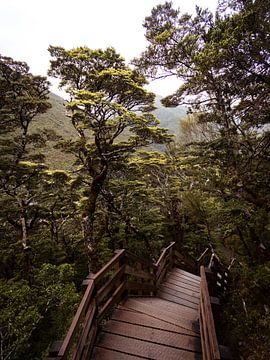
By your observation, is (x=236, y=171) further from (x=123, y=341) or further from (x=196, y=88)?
(x=123, y=341)

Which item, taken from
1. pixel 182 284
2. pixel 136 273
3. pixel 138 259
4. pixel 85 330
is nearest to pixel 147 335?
pixel 85 330

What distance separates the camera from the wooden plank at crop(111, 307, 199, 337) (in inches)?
149

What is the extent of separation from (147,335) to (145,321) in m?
0.38

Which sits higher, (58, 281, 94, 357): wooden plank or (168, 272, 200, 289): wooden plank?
(58, 281, 94, 357): wooden plank

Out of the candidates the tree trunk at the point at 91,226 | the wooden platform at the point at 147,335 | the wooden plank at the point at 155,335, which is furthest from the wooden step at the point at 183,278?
the wooden plank at the point at 155,335

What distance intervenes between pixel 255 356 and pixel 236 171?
4.74m

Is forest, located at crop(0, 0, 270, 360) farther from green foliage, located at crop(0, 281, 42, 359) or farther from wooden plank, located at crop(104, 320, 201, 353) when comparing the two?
wooden plank, located at crop(104, 320, 201, 353)

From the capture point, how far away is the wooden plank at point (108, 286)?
12.0ft

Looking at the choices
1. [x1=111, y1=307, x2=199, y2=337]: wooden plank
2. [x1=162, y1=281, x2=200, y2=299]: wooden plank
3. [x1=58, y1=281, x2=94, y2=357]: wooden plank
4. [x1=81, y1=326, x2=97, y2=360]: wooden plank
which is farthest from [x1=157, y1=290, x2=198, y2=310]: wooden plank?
[x1=58, y1=281, x2=94, y2=357]: wooden plank

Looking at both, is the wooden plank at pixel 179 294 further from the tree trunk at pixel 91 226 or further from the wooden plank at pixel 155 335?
the tree trunk at pixel 91 226

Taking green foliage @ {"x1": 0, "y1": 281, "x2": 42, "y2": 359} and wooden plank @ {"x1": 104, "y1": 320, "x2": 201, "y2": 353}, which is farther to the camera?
green foliage @ {"x1": 0, "y1": 281, "x2": 42, "y2": 359}

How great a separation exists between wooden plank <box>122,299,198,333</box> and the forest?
0.76m

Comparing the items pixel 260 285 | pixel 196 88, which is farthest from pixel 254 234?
pixel 196 88

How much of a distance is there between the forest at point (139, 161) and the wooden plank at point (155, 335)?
1208mm
